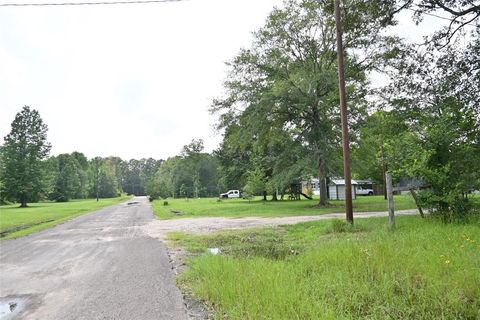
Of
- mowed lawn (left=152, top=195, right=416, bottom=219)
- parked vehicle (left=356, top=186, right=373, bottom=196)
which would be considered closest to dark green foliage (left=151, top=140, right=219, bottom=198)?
parked vehicle (left=356, top=186, right=373, bottom=196)

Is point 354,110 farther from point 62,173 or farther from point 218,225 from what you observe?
point 62,173

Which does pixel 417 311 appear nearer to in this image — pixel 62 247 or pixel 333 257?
pixel 333 257

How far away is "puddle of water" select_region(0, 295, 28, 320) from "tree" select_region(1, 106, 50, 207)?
61420 mm

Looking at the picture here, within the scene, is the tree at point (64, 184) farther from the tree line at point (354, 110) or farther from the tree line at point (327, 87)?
the tree line at point (327, 87)

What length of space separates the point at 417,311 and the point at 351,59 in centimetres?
2598

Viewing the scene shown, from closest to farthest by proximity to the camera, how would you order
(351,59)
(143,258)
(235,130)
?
(143,258), (351,59), (235,130)

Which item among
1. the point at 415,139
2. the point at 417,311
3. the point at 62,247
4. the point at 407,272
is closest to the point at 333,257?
the point at 407,272

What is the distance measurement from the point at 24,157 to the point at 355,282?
69024 millimetres

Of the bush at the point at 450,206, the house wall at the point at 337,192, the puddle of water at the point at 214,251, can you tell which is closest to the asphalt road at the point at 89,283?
the puddle of water at the point at 214,251

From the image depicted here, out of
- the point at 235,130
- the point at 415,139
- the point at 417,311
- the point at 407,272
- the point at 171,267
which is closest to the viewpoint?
the point at 417,311

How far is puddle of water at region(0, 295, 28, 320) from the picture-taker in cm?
502

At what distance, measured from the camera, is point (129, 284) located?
254 inches

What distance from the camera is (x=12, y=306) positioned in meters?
5.45

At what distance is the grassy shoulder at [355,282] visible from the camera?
414cm
